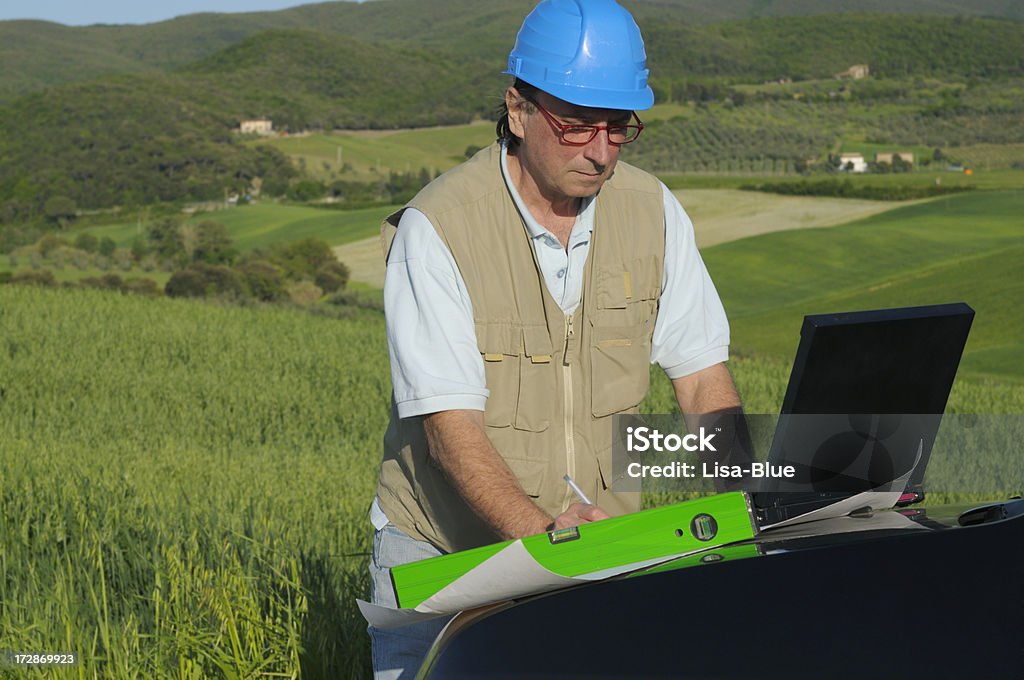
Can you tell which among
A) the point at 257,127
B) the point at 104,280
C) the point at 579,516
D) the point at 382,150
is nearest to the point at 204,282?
the point at 104,280

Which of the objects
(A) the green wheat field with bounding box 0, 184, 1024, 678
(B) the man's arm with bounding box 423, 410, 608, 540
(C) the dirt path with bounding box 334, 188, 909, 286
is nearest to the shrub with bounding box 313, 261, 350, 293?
(C) the dirt path with bounding box 334, 188, 909, 286

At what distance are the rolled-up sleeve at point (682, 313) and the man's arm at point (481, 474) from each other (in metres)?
0.58

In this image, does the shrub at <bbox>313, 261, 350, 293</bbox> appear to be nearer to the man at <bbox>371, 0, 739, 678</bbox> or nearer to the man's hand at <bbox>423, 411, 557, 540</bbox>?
the man at <bbox>371, 0, 739, 678</bbox>

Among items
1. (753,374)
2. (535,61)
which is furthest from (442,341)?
(753,374)

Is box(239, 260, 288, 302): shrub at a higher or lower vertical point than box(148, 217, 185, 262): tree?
lower

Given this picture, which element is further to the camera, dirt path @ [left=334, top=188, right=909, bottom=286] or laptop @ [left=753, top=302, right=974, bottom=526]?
dirt path @ [left=334, top=188, right=909, bottom=286]

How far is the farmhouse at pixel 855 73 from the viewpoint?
12631 cm

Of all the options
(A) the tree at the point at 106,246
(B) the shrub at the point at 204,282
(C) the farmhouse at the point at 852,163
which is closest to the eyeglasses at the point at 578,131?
(B) the shrub at the point at 204,282

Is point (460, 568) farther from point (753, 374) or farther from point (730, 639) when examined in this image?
point (753, 374)

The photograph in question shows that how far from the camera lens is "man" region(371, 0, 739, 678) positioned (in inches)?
103

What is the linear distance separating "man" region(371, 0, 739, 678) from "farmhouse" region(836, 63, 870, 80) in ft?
420

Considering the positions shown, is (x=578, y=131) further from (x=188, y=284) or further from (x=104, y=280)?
(x=104, y=280)

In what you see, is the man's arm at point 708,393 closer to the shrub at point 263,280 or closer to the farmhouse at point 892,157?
the shrub at point 263,280

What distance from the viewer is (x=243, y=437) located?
1292cm
